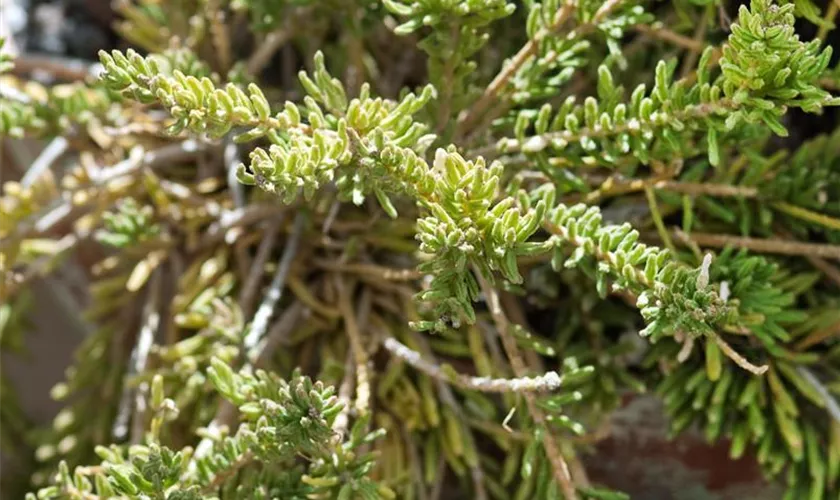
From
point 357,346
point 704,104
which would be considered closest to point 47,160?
point 357,346

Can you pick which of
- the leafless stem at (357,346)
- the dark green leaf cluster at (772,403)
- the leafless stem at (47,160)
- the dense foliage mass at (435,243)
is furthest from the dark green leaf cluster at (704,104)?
the leafless stem at (47,160)

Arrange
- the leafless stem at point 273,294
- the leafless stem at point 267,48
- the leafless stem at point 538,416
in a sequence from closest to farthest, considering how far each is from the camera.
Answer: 1. the leafless stem at point 538,416
2. the leafless stem at point 273,294
3. the leafless stem at point 267,48

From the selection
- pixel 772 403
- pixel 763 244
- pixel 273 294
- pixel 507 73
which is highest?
pixel 507 73

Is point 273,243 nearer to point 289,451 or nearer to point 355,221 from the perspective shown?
point 355,221

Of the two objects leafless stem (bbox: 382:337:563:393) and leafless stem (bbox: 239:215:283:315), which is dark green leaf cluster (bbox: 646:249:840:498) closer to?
leafless stem (bbox: 382:337:563:393)

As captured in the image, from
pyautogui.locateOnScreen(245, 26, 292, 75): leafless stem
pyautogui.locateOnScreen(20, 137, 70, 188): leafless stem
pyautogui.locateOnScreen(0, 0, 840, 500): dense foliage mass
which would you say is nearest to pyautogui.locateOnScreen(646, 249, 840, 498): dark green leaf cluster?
pyautogui.locateOnScreen(0, 0, 840, 500): dense foliage mass

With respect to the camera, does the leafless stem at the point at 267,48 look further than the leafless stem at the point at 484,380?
Yes

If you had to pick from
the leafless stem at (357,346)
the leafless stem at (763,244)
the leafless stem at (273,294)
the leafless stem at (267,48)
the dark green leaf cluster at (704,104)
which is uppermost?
the leafless stem at (267,48)

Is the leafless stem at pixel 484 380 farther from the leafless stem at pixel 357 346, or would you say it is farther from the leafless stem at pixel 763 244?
the leafless stem at pixel 763 244

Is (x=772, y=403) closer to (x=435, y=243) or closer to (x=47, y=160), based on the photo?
(x=435, y=243)
